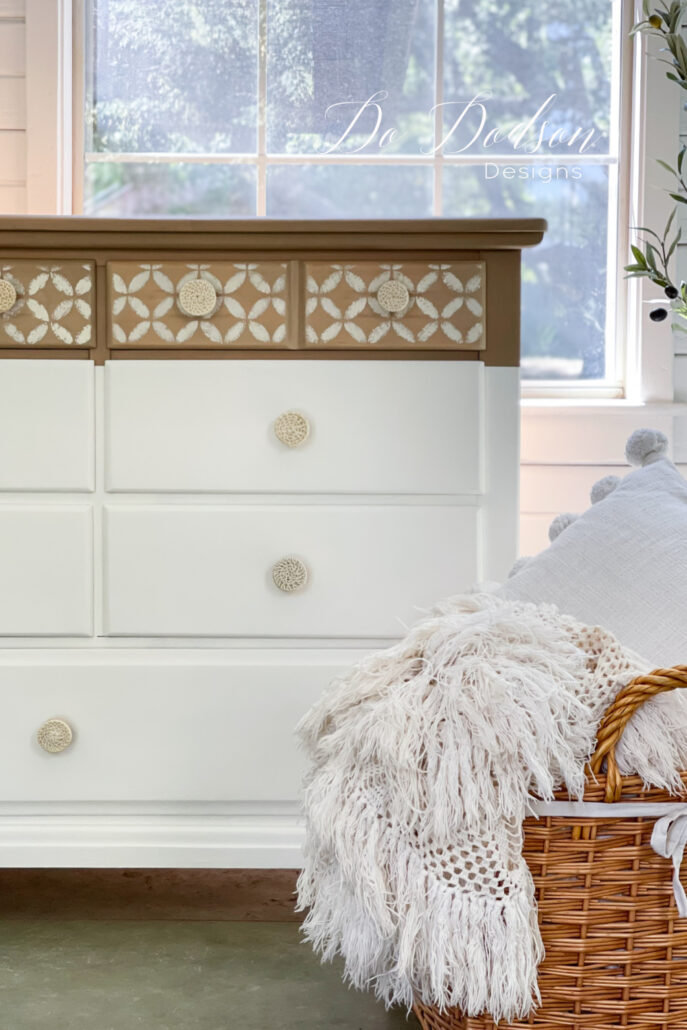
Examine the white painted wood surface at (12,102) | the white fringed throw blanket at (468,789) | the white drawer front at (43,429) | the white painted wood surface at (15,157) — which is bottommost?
the white fringed throw blanket at (468,789)

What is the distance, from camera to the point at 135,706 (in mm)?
1437

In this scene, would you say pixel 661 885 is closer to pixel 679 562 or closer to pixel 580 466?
pixel 679 562

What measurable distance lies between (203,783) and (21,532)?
0.44 metres

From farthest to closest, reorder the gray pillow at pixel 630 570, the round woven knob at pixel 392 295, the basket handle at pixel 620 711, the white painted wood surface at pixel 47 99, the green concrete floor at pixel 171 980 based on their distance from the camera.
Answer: the white painted wood surface at pixel 47 99
the round woven knob at pixel 392 295
the green concrete floor at pixel 171 980
the gray pillow at pixel 630 570
the basket handle at pixel 620 711

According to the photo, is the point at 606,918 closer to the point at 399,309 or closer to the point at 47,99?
the point at 399,309

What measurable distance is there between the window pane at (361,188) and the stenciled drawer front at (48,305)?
75 cm

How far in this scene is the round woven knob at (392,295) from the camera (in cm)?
140

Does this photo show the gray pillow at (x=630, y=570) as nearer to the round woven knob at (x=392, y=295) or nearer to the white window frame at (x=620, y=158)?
the round woven knob at (x=392, y=295)

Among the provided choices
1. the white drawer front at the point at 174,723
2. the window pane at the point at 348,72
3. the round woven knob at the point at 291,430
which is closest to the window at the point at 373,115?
the window pane at the point at 348,72

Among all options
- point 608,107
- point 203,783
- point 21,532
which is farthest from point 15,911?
point 608,107

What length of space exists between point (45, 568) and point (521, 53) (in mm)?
1407

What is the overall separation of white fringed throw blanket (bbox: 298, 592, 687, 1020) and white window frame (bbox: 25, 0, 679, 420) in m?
1.30

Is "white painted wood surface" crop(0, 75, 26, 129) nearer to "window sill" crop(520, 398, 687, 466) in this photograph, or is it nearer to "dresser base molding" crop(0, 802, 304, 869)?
"window sill" crop(520, 398, 687, 466)

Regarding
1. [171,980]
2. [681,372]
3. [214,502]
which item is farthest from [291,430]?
[681,372]
